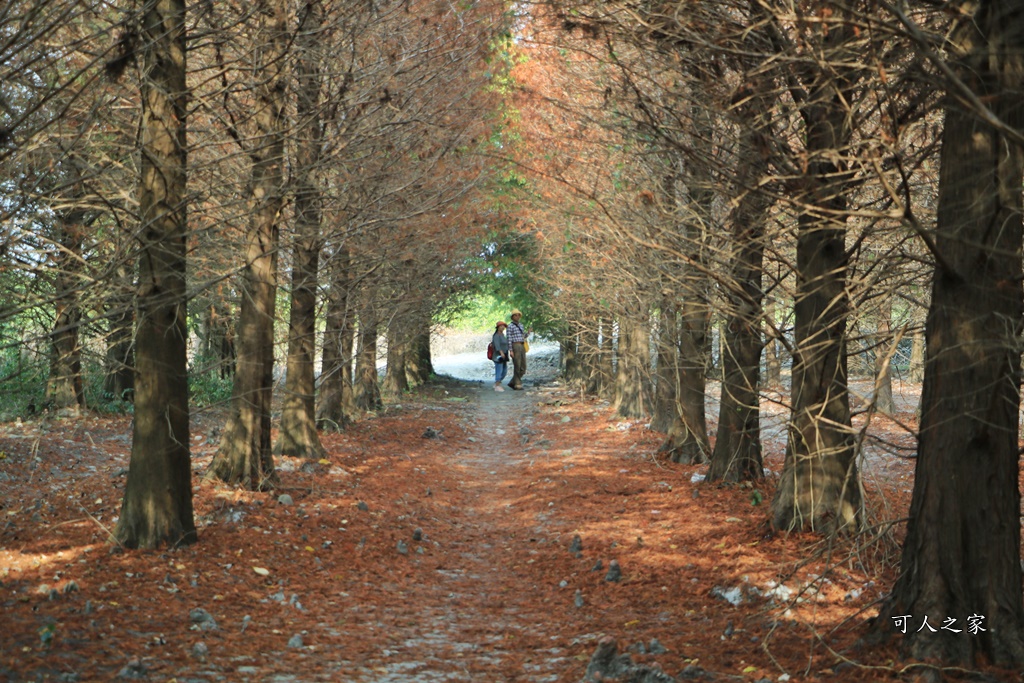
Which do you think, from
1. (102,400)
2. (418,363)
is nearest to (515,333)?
(418,363)

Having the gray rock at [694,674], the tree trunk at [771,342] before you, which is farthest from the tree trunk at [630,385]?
the gray rock at [694,674]

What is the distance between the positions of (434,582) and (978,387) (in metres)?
4.90

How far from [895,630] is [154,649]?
13.9 feet

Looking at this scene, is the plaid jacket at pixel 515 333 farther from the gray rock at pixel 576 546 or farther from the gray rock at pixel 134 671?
the gray rock at pixel 134 671

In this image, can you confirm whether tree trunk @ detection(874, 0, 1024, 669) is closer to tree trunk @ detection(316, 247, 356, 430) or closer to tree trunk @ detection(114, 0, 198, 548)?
tree trunk @ detection(114, 0, 198, 548)

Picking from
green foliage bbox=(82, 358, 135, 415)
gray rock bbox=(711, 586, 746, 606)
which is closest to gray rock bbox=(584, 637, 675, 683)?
gray rock bbox=(711, 586, 746, 606)

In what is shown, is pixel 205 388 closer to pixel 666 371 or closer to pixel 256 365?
pixel 666 371

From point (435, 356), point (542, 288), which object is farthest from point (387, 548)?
point (435, 356)

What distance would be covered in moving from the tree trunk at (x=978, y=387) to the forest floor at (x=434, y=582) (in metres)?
0.31

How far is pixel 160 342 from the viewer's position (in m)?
7.64

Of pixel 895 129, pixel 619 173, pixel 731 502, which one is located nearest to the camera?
pixel 895 129

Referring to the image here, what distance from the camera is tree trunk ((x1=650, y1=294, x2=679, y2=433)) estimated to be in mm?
11656

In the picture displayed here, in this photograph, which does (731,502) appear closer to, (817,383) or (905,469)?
(817,383)

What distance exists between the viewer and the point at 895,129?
456 centimetres
